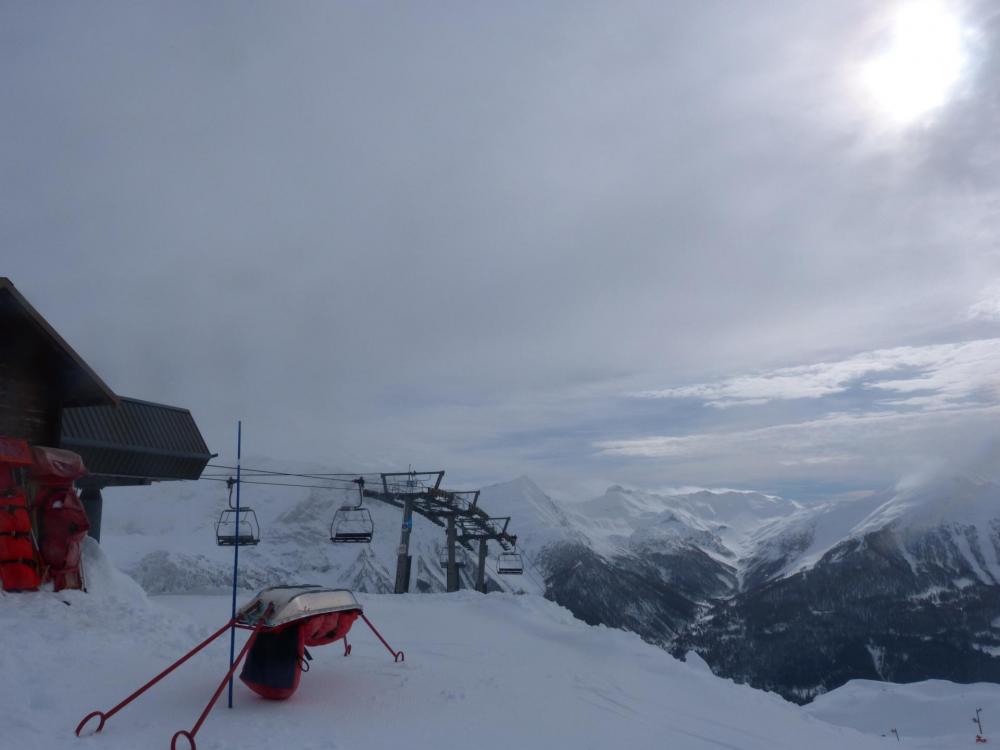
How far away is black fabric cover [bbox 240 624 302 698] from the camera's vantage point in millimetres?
10164

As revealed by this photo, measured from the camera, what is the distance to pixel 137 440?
892 inches

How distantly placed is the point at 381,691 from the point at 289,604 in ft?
8.33

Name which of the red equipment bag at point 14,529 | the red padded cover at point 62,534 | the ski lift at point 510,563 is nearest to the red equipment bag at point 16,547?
the red equipment bag at point 14,529

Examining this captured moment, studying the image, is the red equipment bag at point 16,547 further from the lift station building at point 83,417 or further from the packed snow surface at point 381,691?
the lift station building at point 83,417

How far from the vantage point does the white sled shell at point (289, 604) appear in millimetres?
10266

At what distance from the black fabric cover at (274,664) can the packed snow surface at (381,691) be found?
0.80ft

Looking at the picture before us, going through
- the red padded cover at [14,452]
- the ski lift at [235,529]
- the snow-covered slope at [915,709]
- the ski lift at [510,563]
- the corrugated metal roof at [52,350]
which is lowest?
the snow-covered slope at [915,709]

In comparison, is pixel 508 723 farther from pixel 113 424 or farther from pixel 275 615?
pixel 113 424

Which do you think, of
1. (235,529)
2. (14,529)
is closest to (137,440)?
(14,529)

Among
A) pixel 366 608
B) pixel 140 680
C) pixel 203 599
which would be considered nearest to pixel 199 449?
pixel 203 599

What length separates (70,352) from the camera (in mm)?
16188

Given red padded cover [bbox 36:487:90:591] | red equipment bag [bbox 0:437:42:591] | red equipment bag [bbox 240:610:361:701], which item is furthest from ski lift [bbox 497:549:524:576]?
red equipment bag [bbox 240:610:361:701]

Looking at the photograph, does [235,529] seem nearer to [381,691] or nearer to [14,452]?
[381,691]

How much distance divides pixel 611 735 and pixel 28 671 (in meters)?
8.56
